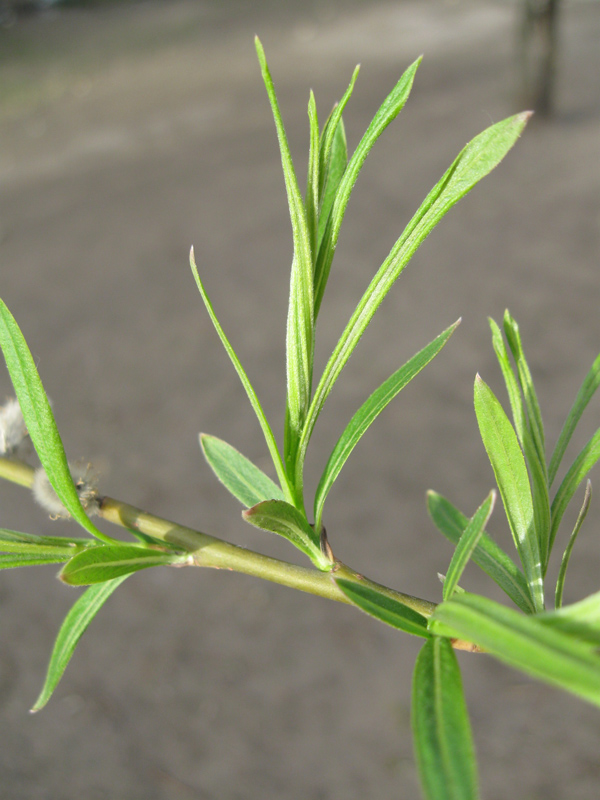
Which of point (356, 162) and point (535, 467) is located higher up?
point (356, 162)

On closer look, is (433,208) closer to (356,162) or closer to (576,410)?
(356,162)

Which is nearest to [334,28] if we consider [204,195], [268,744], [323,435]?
[204,195]

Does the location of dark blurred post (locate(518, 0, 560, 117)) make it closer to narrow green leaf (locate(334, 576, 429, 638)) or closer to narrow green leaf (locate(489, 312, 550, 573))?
narrow green leaf (locate(489, 312, 550, 573))

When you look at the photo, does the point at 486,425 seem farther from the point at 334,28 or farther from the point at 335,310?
the point at 334,28

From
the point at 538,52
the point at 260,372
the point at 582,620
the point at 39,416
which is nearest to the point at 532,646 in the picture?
the point at 582,620

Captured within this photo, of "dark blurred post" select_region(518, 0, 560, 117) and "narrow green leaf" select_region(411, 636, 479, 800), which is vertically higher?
"dark blurred post" select_region(518, 0, 560, 117)

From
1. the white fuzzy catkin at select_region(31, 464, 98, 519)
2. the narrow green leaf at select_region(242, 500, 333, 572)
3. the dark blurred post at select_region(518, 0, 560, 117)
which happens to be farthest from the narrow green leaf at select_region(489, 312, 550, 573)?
the dark blurred post at select_region(518, 0, 560, 117)

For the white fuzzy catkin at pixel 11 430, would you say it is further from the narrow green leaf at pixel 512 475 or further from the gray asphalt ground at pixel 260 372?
the gray asphalt ground at pixel 260 372
